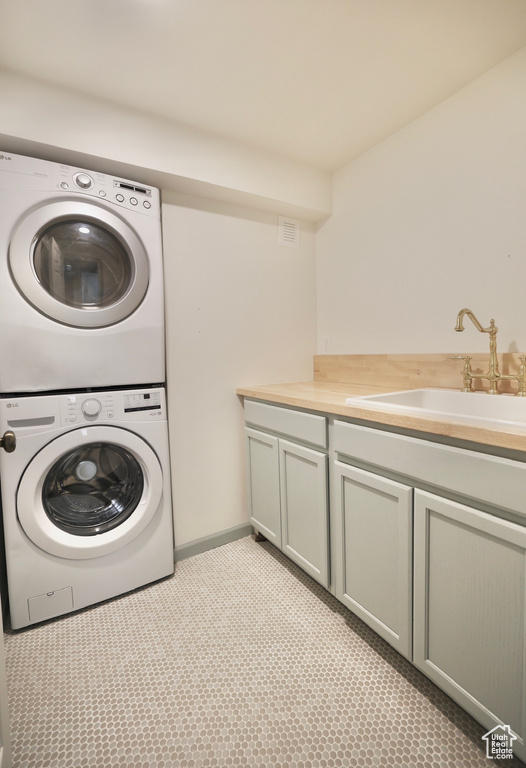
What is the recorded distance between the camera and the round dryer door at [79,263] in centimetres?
139

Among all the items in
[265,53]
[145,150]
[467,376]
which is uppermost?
[265,53]

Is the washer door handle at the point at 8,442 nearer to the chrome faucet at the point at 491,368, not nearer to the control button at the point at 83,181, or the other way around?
the control button at the point at 83,181

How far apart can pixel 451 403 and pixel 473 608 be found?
81cm

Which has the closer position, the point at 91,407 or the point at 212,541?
the point at 91,407

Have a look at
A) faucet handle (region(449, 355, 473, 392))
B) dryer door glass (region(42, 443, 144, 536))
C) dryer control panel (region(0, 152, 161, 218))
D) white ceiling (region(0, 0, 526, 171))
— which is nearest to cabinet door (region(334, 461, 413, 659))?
faucet handle (region(449, 355, 473, 392))

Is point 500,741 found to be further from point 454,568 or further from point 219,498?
point 219,498

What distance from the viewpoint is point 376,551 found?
1224 mm

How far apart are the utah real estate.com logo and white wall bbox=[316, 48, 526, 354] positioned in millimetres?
1227

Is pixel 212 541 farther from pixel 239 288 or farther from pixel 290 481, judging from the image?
pixel 239 288

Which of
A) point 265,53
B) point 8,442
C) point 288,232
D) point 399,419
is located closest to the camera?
point 8,442

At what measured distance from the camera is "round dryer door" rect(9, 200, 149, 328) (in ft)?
4.57

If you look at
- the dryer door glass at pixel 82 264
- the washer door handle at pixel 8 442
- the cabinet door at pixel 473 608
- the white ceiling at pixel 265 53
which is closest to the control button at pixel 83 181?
the dryer door glass at pixel 82 264

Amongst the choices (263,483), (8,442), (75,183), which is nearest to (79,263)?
(75,183)

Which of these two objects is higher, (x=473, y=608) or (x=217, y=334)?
(x=217, y=334)
